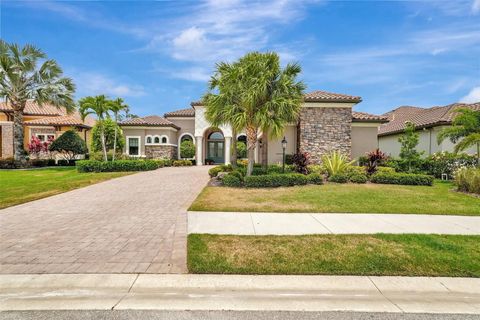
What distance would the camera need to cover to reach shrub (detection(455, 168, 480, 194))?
10.8 m

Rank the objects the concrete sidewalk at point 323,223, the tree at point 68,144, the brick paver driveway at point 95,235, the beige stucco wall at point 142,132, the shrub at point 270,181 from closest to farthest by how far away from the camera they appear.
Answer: the brick paver driveway at point 95,235 < the concrete sidewalk at point 323,223 < the shrub at point 270,181 < the tree at point 68,144 < the beige stucco wall at point 142,132

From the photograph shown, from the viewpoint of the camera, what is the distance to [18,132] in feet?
72.7

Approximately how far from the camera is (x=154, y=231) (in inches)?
233

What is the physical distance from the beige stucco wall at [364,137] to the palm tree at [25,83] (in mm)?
24382

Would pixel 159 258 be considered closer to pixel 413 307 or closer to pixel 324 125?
pixel 413 307

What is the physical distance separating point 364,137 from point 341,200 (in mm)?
11065

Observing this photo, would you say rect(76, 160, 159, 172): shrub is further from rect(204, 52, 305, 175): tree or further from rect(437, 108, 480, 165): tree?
rect(437, 108, 480, 165): tree

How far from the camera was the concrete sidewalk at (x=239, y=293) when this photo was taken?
3213 millimetres

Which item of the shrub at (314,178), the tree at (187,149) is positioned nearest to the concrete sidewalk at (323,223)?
the shrub at (314,178)

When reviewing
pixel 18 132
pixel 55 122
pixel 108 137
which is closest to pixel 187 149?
pixel 108 137

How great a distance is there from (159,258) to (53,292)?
4.98 feet

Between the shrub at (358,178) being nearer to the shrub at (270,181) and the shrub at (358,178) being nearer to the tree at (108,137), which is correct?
the shrub at (270,181)

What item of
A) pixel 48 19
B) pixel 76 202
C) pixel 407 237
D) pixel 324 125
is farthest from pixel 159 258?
pixel 324 125

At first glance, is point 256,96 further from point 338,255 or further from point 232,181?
point 338,255
